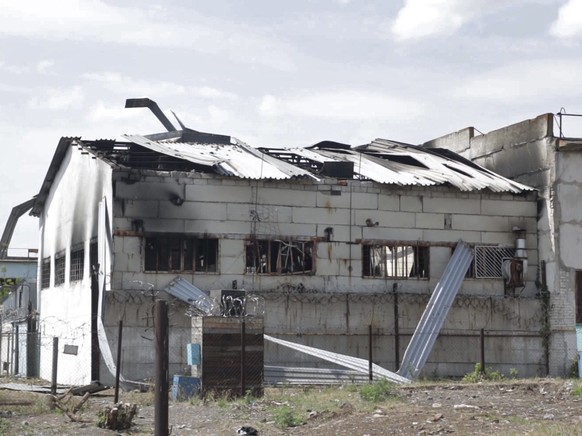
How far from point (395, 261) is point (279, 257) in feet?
10.4

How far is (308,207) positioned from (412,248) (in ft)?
10.2

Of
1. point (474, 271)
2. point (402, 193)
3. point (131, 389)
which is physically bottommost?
point (131, 389)

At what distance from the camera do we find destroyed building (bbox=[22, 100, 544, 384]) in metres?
25.0

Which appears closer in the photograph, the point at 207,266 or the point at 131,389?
the point at 131,389

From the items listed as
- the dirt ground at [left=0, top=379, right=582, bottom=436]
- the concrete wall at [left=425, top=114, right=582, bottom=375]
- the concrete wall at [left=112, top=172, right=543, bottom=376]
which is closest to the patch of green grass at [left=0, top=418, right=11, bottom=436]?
the dirt ground at [left=0, top=379, right=582, bottom=436]

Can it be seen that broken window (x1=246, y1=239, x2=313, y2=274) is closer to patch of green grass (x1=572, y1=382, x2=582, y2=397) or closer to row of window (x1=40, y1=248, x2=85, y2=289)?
row of window (x1=40, y1=248, x2=85, y2=289)

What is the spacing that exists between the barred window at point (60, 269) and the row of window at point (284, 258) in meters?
2.94

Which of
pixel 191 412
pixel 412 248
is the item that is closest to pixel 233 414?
pixel 191 412

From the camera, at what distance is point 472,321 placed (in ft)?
89.6

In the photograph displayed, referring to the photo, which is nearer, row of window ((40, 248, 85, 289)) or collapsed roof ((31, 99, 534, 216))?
collapsed roof ((31, 99, 534, 216))

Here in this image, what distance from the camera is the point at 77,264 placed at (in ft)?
96.2

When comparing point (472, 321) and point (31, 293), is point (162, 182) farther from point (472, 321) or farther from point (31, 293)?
point (31, 293)

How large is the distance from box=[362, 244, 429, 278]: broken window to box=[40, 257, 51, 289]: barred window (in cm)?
1193

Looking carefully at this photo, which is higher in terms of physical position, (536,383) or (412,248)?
(412,248)
